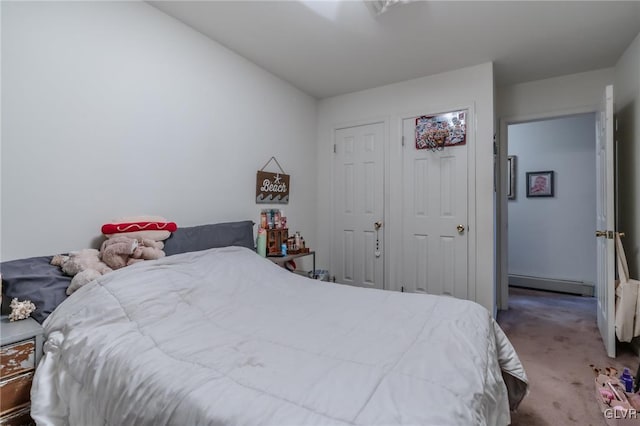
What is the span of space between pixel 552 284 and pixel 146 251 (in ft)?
16.4

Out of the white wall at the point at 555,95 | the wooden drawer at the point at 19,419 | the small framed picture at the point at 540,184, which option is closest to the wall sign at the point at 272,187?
the wooden drawer at the point at 19,419

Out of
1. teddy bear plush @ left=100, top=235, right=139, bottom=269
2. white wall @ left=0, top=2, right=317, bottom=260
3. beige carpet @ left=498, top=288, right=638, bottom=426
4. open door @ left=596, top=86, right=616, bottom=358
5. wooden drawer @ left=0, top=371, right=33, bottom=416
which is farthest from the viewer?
open door @ left=596, top=86, right=616, bottom=358

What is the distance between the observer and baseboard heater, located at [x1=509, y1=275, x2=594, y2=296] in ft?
12.9

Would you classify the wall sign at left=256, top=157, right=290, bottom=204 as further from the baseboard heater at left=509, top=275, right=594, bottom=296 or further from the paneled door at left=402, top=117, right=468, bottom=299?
the baseboard heater at left=509, top=275, right=594, bottom=296

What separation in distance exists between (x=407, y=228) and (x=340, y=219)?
814 millimetres

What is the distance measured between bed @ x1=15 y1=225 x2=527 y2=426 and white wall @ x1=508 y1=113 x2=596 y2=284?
3.49m

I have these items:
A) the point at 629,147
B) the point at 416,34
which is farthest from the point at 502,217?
the point at 416,34

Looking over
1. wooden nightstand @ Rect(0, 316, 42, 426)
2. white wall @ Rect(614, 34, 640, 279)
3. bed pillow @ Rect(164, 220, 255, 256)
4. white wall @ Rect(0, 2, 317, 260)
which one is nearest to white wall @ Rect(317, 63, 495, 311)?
white wall @ Rect(614, 34, 640, 279)

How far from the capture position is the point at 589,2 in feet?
6.32

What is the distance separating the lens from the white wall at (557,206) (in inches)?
156

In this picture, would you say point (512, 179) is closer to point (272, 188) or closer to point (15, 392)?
point (272, 188)

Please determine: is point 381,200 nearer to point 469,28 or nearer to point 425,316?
point 469,28

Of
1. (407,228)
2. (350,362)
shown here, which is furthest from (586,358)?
(350,362)

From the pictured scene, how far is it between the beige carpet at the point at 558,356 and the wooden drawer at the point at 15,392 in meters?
2.36
